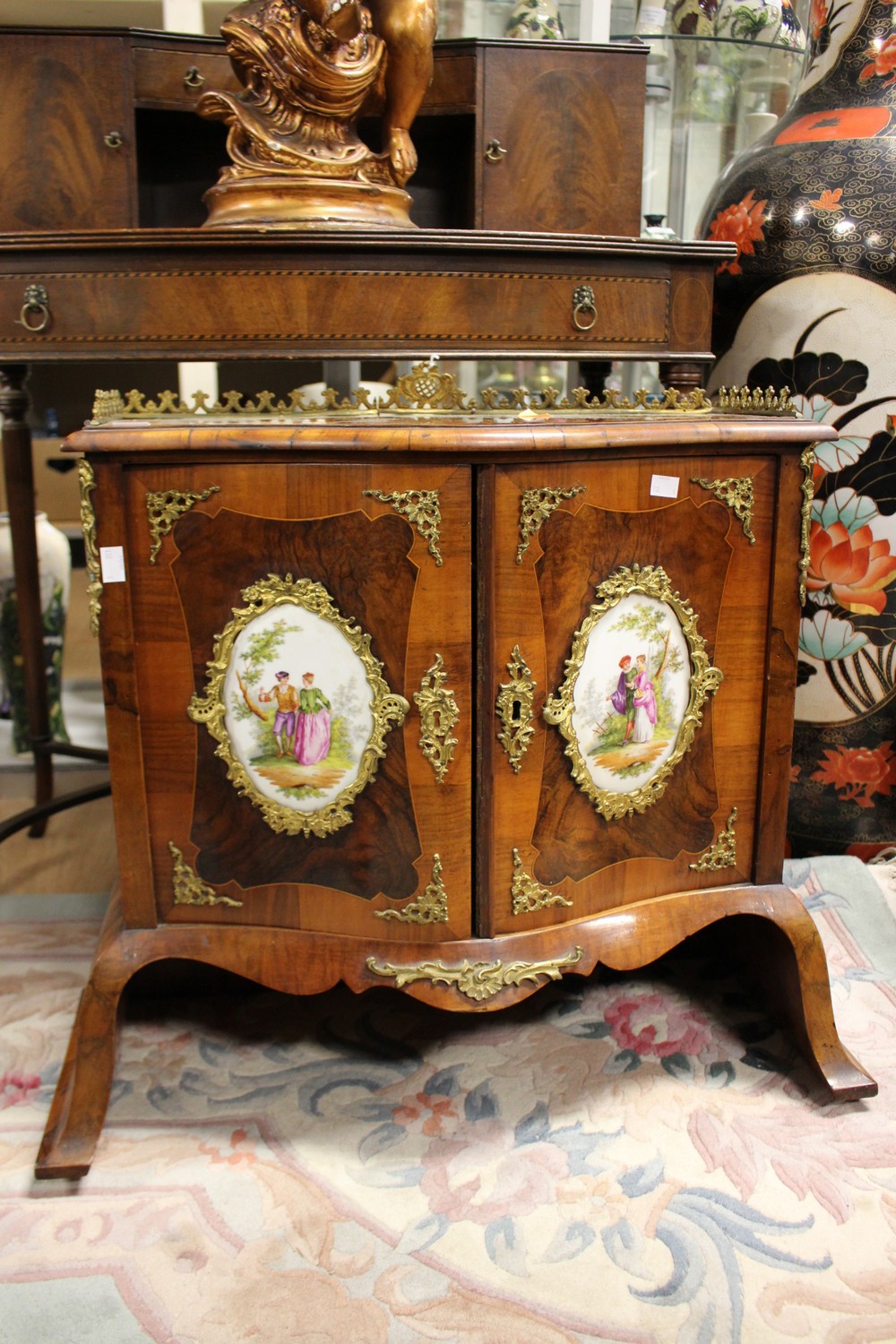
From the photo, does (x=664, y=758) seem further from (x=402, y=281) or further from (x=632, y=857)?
(x=402, y=281)

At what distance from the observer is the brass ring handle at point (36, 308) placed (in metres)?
1.25

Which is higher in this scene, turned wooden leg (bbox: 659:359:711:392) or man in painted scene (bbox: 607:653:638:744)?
turned wooden leg (bbox: 659:359:711:392)

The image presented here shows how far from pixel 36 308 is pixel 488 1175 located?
1.01 m

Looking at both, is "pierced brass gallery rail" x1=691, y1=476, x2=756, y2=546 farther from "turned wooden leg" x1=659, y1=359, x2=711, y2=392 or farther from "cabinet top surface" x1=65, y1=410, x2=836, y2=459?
"turned wooden leg" x1=659, y1=359, x2=711, y2=392

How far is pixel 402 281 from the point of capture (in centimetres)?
124

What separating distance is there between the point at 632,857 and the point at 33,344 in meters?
0.86

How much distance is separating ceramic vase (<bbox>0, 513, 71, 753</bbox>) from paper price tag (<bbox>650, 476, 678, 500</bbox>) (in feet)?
4.46

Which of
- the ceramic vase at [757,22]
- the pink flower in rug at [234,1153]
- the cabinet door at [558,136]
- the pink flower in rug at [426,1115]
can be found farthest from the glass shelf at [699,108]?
the pink flower in rug at [234,1153]

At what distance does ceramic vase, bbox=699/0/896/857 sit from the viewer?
153 cm

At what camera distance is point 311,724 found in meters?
1.06

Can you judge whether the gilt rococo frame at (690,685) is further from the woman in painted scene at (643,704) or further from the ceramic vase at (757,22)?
the ceramic vase at (757,22)

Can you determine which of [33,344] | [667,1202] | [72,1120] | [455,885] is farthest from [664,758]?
[33,344]

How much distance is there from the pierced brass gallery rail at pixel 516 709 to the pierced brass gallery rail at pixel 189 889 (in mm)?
306

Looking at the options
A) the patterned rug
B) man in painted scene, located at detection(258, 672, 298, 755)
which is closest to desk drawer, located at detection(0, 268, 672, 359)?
man in painted scene, located at detection(258, 672, 298, 755)
